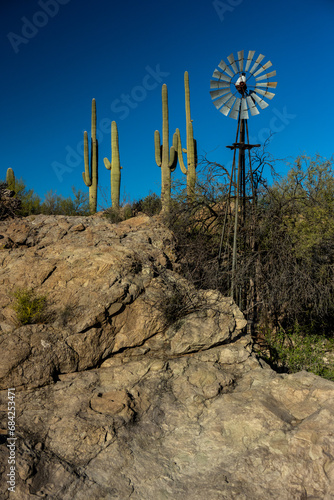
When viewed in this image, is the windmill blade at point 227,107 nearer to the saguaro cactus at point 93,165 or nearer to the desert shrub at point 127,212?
the desert shrub at point 127,212

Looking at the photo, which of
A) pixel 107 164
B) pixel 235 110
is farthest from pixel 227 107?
pixel 107 164

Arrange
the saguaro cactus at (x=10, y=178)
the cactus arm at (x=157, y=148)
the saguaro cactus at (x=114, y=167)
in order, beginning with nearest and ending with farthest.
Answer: the saguaro cactus at (x=10, y=178), the saguaro cactus at (x=114, y=167), the cactus arm at (x=157, y=148)

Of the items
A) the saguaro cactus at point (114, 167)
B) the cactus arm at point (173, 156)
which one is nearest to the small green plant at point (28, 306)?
the saguaro cactus at point (114, 167)

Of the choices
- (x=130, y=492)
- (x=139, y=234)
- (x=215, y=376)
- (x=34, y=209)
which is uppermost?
(x=34, y=209)

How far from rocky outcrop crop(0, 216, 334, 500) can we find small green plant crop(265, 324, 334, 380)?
7.24 feet

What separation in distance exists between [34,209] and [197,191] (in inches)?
201

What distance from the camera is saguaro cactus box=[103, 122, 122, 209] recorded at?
1488 cm

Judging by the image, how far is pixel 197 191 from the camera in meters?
10.7

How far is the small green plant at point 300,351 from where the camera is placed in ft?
28.1

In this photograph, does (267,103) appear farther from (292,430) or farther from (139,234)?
(292,430)

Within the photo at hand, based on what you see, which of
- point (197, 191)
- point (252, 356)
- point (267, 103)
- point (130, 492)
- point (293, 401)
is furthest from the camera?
point (197, 191)

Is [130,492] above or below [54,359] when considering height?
below

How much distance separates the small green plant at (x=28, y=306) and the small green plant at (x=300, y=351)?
488 cm

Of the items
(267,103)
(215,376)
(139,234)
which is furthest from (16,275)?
(267,103)
